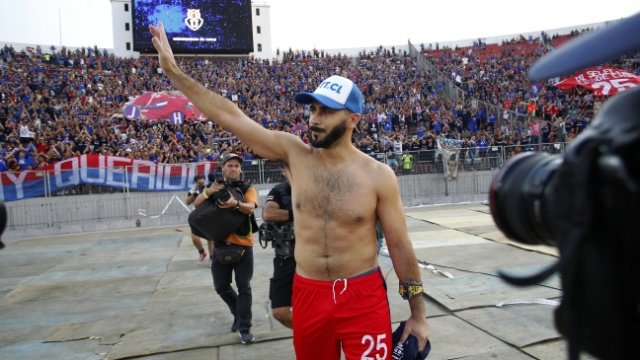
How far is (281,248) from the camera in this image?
429 centimetres

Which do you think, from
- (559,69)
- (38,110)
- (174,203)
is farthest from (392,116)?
(559,69)

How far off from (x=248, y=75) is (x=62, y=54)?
33.8 ft

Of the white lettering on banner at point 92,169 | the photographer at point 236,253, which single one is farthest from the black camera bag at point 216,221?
the white lettering on banner at point 92,169

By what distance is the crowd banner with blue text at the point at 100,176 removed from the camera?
14305mm

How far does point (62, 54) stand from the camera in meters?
28.4

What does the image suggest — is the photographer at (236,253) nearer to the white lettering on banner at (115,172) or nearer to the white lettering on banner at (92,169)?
the white lettering on banner at (115,172)

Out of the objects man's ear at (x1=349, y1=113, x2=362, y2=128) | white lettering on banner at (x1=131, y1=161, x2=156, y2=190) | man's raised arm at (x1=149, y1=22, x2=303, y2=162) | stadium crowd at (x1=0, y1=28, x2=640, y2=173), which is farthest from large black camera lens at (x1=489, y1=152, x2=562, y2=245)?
white lettering on banner at (x1=131, y1=161, x2=156, y2=190)

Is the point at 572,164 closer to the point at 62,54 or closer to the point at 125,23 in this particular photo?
the point at 62,54

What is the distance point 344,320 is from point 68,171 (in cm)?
1433

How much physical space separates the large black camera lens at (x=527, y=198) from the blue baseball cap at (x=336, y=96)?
1.57m

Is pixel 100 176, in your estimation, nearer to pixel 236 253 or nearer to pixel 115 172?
pixel 115 172

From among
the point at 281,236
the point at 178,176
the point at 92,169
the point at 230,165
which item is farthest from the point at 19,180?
the point at 281,236

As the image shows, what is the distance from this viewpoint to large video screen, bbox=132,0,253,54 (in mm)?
34906

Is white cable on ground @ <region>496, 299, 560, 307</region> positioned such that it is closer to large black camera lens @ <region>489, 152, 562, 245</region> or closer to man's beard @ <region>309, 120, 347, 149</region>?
man's beard @ <region>309, 120, 347, 149</region>
